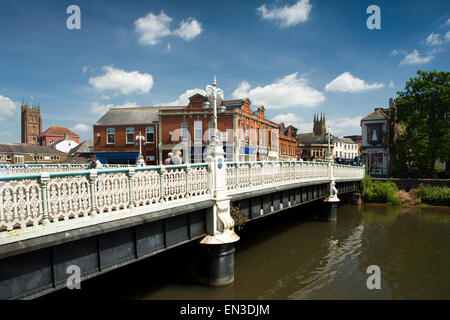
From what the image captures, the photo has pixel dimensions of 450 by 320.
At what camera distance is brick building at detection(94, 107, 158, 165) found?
3516cm

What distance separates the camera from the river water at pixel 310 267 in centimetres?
910

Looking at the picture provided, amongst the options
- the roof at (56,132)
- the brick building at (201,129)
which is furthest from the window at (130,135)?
the roof at (56,132)

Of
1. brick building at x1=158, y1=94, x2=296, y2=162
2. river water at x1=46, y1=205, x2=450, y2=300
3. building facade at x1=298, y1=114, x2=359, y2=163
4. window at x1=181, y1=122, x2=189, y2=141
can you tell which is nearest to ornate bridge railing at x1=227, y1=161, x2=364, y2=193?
river water at x1=46, y1=205, x2=450, y2=300

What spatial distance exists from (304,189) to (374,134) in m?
26.9

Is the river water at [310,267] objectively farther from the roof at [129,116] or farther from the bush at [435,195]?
the roof at [129,116]

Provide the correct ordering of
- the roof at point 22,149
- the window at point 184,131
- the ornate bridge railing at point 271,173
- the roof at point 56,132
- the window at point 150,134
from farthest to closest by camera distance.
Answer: the roof at point 56,132 < the roof at point 22,149 < the window at point 150,134 < the window at point 184,131 < the ornate bridge railing at point 271,173

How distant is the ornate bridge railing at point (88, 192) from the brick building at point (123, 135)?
90.2ft

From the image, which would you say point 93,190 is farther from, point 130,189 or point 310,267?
point 310,267

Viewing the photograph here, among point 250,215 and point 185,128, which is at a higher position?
point 185,128

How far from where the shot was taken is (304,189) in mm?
16688

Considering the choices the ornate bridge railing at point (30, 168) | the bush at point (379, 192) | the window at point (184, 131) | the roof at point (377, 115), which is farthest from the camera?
the roof at point (377, 115)

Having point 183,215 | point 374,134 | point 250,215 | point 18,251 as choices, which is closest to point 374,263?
point 250,215

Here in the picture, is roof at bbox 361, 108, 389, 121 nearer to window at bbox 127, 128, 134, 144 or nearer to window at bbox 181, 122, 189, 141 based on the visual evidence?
window at bbox 181, 122, 189, 141
